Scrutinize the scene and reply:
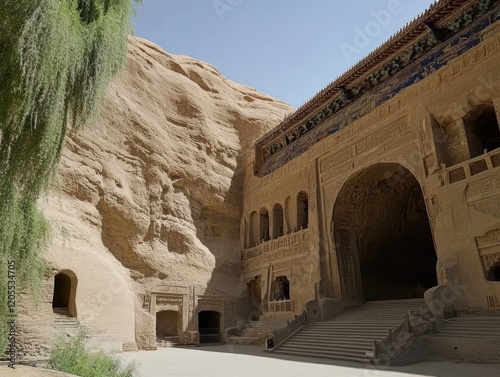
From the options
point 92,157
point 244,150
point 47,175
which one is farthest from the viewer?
point 244,150

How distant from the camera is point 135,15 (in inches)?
282

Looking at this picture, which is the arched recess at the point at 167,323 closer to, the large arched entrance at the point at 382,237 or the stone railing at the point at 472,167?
the large arched entrance at the point at 382,237

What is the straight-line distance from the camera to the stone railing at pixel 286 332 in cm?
1329

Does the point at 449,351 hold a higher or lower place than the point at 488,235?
lower

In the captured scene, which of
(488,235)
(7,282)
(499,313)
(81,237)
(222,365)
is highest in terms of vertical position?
(81,237)

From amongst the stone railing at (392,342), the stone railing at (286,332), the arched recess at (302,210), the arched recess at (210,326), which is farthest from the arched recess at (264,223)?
the stone railing at (392,342)

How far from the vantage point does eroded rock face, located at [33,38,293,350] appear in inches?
588

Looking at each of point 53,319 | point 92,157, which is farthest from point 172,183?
point 53,319

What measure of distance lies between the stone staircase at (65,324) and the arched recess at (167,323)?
4.97m

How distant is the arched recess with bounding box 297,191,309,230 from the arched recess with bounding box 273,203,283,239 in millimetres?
1505

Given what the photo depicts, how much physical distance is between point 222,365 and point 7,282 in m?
5.09

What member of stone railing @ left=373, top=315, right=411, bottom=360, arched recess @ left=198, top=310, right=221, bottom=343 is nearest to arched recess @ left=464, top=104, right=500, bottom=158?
stone railing @ left=373, top=315, right=411, bottom=360

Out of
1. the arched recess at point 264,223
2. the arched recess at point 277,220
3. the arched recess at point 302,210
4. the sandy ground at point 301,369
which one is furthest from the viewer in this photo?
the arched recess at point 264,223

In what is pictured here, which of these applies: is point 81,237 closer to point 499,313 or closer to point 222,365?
point 222,365
